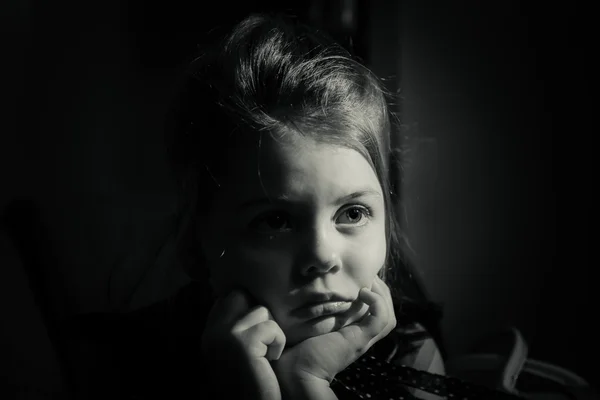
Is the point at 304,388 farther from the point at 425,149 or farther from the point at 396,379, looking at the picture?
the point at 425,149

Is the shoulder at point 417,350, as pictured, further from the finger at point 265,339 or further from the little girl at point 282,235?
the finger at point 265,339

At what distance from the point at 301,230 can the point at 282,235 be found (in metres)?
0.02

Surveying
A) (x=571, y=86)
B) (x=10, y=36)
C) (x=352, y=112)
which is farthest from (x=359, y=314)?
(x=10, y=36)

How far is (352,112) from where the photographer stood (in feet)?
1.83

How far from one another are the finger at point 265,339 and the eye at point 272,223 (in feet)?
0.28

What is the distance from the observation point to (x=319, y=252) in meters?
0.51

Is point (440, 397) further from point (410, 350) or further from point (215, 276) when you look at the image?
point (215, 276)

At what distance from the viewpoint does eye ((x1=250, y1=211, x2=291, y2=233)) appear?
20.4 inches

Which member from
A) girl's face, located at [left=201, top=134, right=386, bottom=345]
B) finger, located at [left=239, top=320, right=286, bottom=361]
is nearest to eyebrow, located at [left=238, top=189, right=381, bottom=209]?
girl's face, located at [left=201, top=134, right=386, bottom=345]

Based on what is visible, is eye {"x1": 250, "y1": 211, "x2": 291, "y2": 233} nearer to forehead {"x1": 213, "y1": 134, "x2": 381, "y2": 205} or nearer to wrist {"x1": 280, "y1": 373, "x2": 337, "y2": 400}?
forehead {"x1": 213, "y1": 134, "x2": 381, "y2": 205}

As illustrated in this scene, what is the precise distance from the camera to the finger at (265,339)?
1.68ft

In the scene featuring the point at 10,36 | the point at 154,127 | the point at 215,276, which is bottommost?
the point at 215,276

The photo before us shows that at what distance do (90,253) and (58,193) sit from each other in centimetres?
7

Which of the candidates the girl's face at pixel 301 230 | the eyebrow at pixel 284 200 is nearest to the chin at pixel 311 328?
the girl's face at pixel 301 230
